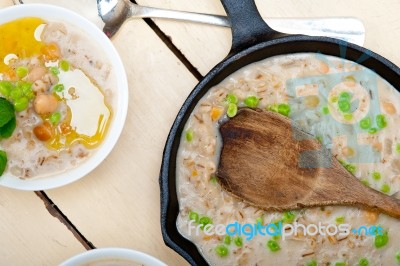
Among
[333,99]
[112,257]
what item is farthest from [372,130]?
[112,257]

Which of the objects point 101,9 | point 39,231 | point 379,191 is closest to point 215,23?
point 101,9

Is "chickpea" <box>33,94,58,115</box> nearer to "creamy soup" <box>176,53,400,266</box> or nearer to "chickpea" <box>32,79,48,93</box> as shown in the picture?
"chickpea" <box>32,79,48,93</box>

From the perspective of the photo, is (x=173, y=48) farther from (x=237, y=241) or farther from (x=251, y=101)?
(x=237, y=241)

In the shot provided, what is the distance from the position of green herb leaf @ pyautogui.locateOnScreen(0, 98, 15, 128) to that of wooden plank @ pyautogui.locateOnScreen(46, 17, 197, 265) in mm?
260

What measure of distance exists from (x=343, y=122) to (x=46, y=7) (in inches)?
33.2

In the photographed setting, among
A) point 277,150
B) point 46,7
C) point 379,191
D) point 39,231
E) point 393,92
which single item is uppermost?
point 46,7

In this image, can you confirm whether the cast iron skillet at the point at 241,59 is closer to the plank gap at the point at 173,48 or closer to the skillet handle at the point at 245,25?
the skillet handle at the point at 245,25

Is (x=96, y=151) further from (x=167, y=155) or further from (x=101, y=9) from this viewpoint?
(x=101, y=9)

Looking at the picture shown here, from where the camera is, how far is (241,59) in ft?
5.41

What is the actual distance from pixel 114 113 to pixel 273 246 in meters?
0.55

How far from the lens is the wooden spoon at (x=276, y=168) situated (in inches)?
63.5

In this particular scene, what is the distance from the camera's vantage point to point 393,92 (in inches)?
66.4

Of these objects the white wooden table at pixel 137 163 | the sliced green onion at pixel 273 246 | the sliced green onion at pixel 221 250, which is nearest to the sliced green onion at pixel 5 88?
the white wooden table at pixel 137 163

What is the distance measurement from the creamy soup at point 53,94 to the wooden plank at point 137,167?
0.30ft
